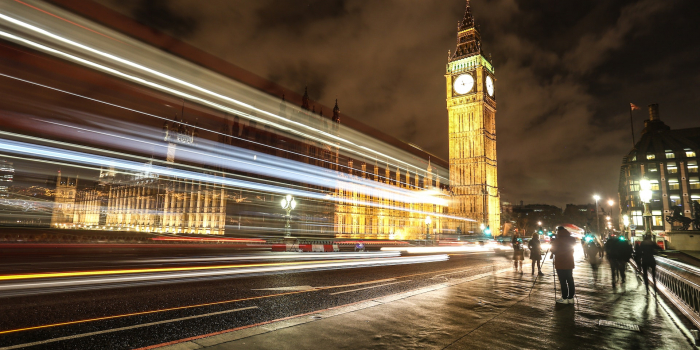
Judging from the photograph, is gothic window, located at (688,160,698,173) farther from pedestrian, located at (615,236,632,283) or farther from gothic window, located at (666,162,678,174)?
pedestrian, located at (615,236,632,283)

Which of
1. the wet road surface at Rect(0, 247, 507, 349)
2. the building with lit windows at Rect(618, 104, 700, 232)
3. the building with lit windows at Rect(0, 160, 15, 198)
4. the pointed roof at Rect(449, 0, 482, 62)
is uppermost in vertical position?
the pointed roof at Rect(449, 0, 482, 62)

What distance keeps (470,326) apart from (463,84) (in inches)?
3177

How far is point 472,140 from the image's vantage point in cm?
7900

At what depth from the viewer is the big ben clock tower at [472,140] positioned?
3036 inches

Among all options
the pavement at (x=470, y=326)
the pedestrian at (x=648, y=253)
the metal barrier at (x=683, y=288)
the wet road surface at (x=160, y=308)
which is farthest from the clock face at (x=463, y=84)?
the pavement at (x=470, y=326)

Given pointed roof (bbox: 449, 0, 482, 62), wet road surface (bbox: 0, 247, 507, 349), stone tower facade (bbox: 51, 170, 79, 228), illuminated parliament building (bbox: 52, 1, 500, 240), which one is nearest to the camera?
wet road surface (bbox: 0, 247, 507, 349)

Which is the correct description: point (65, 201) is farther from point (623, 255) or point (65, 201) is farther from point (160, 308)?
point (623, 255)

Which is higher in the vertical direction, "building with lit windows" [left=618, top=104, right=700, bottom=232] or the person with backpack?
"building with lit windows" [left=618, top=104, right=700, bottom=232]

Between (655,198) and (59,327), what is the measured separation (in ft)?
325

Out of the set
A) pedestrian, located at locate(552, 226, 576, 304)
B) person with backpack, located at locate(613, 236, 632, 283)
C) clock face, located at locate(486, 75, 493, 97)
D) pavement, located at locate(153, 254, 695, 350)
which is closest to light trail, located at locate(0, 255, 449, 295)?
pavement, located at locate(153, 254, 695, 350)

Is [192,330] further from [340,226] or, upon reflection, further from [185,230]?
[185,230]

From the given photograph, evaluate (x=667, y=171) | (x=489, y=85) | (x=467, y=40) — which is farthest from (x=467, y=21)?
(x=667, y=171)

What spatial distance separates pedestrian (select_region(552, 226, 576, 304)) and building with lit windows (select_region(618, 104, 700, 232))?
268ft

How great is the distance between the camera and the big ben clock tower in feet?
253
